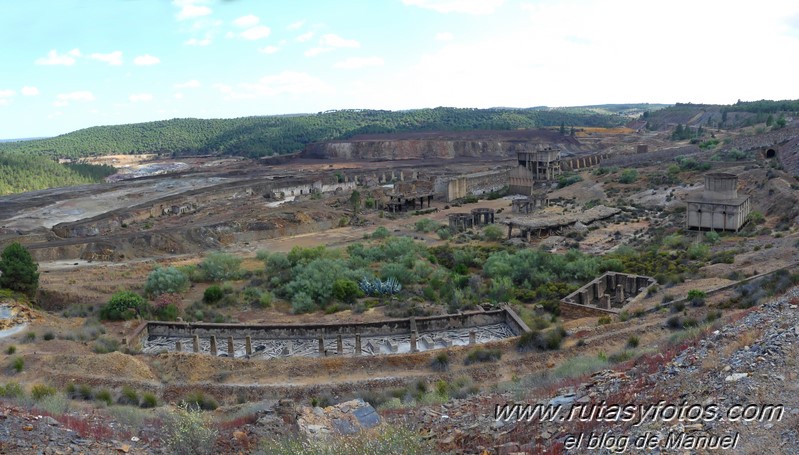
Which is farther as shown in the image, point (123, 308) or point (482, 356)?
point (123, 308)

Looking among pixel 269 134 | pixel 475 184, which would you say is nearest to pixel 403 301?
pixel 475 184

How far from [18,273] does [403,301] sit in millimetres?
19322

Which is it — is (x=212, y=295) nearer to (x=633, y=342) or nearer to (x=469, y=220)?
(x=633, y=342)

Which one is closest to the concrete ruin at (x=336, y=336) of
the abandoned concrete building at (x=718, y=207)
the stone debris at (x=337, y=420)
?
the stone debris at (x=337, y=420)

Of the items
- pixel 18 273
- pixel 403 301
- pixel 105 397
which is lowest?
pixel 403 301

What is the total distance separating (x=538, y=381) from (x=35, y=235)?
49.8 meters

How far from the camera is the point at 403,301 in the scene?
28.7 metres

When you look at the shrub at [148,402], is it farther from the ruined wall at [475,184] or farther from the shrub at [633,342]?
the ruined wall at [475,184]

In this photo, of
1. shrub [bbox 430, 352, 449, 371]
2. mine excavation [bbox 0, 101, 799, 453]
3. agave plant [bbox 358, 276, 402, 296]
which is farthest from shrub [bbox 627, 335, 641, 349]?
agave plant [bbox 358, 276, 402, 296]

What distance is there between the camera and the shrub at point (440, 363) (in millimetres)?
18594

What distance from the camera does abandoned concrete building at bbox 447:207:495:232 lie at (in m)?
50.8

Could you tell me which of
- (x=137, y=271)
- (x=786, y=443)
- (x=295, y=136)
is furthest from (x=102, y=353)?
(x=295, y=136)

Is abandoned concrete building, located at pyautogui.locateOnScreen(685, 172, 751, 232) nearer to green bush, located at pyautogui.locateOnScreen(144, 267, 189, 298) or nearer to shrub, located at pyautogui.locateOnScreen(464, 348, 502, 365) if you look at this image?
shrub, located at pyautogui.locateOnScreen(464, 348, 502, 365)

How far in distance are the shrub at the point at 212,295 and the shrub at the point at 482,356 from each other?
16424mm
